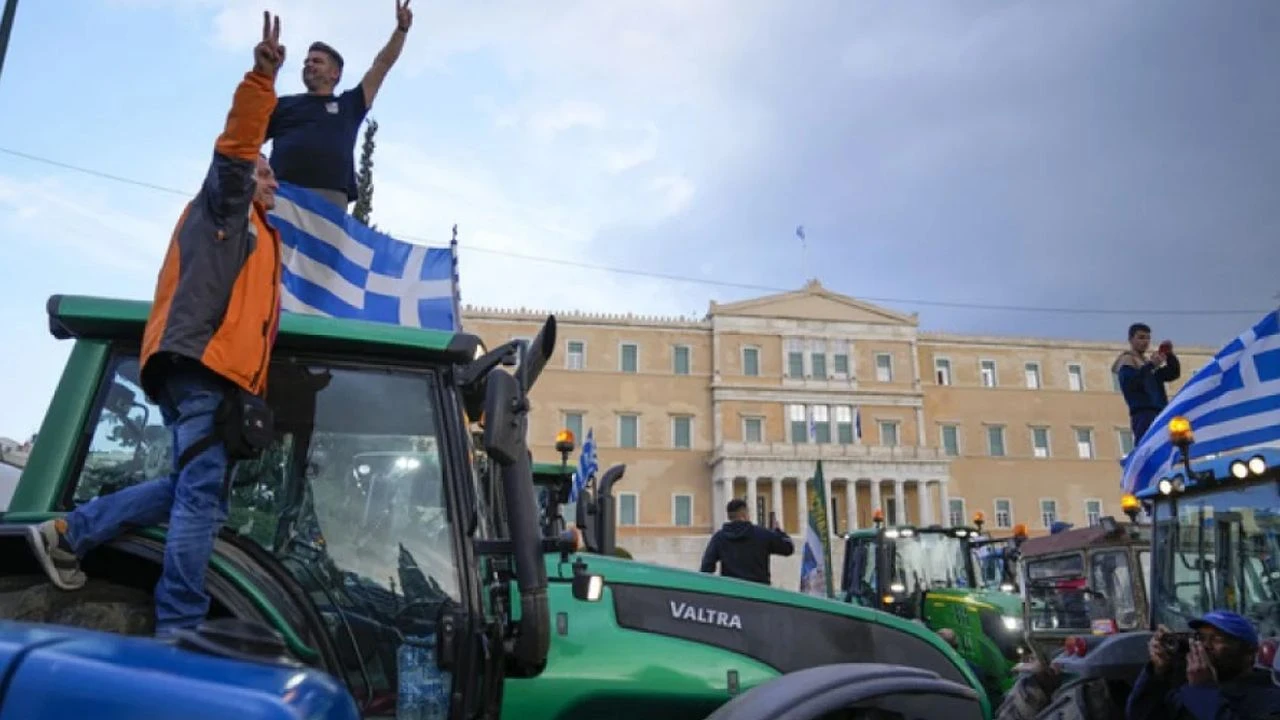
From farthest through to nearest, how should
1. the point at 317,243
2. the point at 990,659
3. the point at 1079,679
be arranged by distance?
1. the point at 990,659
2. the point at 317,243
3. the point at 1079,679

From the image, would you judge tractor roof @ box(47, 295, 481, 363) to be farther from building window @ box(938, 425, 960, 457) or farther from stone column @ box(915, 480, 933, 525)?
building window @ box(938, 425, 960, 457)

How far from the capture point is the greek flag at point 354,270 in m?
5.25

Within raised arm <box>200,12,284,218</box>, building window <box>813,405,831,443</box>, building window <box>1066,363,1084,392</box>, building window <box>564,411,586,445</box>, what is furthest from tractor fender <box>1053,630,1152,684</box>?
building window <box>1066,363,1084,392</box>

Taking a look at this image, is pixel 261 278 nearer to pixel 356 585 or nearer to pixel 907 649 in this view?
pixel 356 585

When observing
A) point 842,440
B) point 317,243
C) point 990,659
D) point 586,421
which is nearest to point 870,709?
point 317,243

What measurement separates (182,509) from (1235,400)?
6.85m

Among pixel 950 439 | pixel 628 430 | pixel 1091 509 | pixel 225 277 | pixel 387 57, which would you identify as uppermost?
pixel 950 439

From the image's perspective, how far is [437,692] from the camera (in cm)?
279

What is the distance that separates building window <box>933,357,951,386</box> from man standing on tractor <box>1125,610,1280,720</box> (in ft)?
191

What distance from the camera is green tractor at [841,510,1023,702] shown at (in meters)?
12.3

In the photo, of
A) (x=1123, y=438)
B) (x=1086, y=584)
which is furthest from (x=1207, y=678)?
(x=1123, y=438)

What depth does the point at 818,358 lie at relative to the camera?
191 feet

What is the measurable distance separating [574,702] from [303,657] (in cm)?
105

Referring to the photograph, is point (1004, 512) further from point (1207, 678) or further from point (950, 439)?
point (1207, 678)
